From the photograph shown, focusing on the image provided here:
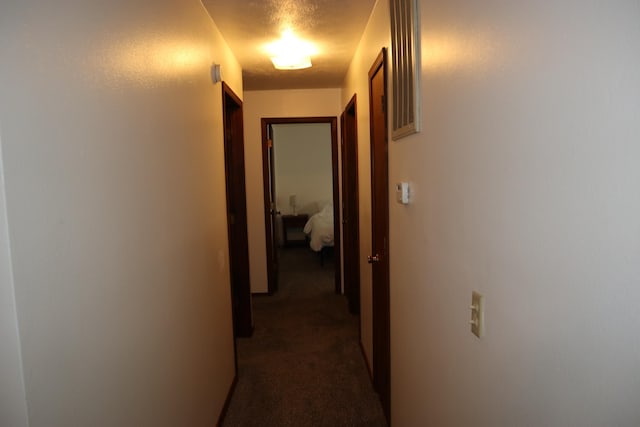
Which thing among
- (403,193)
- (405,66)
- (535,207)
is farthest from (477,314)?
(405,66)

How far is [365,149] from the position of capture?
2.82 meters

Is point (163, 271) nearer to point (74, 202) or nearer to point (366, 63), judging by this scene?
point (74, 202)

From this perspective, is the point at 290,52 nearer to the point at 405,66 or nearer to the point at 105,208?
the point at 405,66

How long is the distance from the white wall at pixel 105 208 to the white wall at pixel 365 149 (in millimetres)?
1002

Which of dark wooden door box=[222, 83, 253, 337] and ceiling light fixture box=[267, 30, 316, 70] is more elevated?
ceiling light fixture box=[267, 30, 316, 70]

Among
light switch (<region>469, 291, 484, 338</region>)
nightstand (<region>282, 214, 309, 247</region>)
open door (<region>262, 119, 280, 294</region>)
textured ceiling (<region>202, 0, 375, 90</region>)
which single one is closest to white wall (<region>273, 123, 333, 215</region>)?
nightstand (<region>282, 214, 309, 247</region>)

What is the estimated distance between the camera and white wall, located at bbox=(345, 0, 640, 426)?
1.79ft

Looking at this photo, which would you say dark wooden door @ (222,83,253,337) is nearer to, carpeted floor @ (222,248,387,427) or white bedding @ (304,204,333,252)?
carpeted floor @ (222,248,387,427)

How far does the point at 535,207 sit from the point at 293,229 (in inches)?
279

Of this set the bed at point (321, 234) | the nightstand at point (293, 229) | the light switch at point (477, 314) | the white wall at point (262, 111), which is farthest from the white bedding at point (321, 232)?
the light switch at point (477, 314)

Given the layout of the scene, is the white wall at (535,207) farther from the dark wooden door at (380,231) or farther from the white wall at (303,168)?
the white wall at (303,168)

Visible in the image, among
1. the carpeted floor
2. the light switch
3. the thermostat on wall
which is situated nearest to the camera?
the light switch

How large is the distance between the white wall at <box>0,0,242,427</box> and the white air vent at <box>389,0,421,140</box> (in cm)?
95

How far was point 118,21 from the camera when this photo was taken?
1198mm
